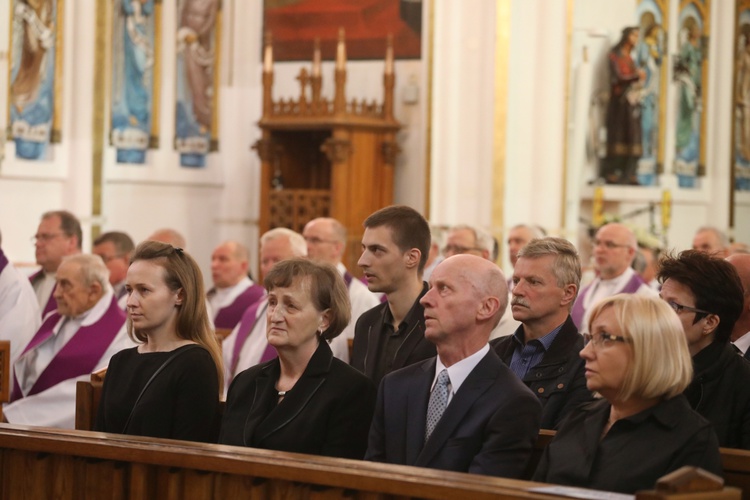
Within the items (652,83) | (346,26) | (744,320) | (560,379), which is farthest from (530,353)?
(652,83)

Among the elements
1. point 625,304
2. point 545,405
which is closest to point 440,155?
point 545,405

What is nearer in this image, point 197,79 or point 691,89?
point 197,79

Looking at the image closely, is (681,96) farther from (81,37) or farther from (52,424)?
(52,424)

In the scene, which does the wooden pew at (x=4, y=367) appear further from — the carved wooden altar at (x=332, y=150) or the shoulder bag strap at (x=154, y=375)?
the carved wooden altar at (x=332, y=150)

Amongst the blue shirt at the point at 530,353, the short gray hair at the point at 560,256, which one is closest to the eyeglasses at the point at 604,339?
the blue shirt at the point at 530,353

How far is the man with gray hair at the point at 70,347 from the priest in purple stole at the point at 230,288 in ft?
8.54

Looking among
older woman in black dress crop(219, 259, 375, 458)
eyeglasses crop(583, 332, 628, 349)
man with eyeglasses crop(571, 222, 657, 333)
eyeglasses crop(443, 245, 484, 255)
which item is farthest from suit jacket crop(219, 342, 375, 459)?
man with eyeglasses crop(571, 222, 657, 333)

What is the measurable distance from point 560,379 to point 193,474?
61.2 inches

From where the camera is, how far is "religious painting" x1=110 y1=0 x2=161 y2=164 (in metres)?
13.8

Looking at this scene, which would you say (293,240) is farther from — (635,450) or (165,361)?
(635,450)

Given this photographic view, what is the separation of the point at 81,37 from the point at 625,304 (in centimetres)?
983

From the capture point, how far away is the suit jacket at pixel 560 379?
16.2 ft

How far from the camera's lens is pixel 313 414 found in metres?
4.62

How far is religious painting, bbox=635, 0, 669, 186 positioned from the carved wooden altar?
420cm
